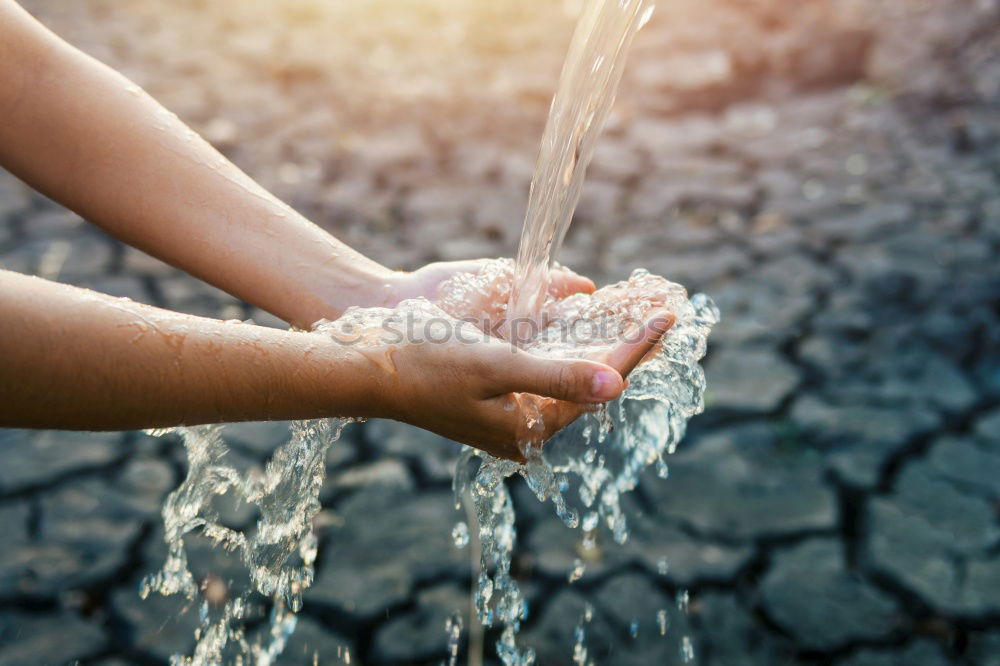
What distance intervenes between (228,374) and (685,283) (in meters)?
2.20

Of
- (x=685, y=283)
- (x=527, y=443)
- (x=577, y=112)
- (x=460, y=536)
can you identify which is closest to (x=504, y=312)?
(x=527, y=443)

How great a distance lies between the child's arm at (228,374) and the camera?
1107 millimetres

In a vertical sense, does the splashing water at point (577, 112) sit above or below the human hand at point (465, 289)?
above

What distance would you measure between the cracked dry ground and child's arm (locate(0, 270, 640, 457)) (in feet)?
2.49

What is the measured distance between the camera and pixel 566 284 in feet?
6.31

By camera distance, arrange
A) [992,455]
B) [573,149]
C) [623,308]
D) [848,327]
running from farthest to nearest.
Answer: [848,327]
[992,455]
[573,149]
[623,308]

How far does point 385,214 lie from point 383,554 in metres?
1.85

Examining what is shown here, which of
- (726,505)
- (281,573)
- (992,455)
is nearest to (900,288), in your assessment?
(992,455)

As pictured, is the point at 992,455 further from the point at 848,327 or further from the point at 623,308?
the point at 623,308

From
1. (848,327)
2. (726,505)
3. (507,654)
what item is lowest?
(507,654)

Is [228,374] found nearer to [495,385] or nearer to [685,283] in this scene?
[495,385]

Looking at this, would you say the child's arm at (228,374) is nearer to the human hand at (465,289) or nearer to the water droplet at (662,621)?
the human hand at (465,289)

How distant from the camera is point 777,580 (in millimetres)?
2055

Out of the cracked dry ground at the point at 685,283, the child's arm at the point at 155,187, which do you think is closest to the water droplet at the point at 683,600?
the cracked dry ground at the point at 685,283
